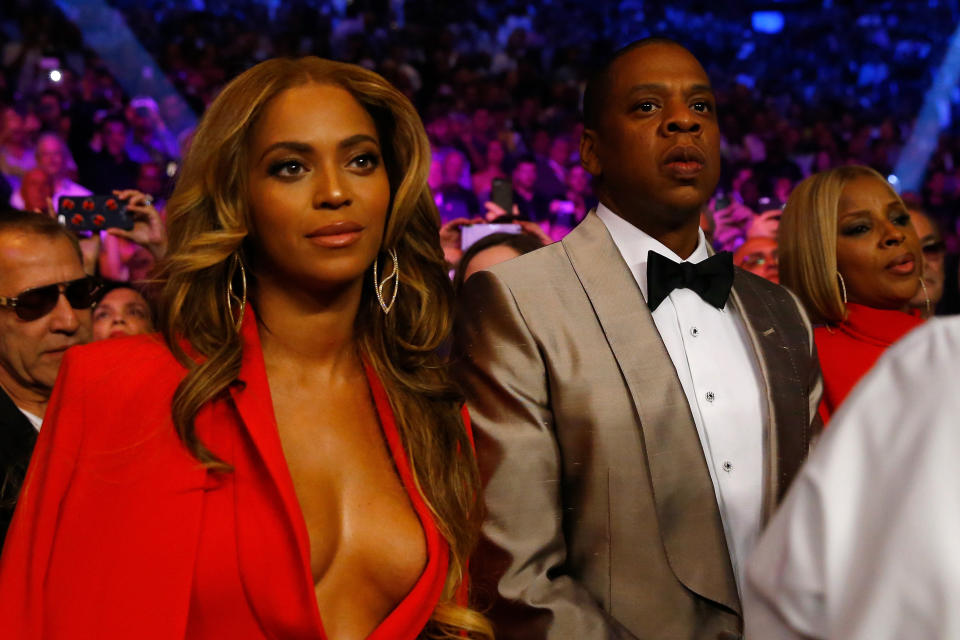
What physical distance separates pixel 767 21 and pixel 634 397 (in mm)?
8246

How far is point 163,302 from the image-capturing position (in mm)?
1627

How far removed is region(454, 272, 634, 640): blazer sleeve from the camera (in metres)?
1.65

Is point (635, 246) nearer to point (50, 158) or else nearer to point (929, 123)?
point (50, 158)

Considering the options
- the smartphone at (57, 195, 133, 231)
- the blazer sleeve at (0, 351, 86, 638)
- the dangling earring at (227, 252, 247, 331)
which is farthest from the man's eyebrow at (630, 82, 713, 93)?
the smartphone at (57, 195, 133, 231)

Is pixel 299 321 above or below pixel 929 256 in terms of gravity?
above

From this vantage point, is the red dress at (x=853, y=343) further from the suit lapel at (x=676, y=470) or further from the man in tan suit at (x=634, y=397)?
the suit lapel at (x=676, y=470)

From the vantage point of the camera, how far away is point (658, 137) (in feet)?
6.09

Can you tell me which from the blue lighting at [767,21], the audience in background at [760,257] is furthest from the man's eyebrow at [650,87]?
the blue lighting at [767,21]

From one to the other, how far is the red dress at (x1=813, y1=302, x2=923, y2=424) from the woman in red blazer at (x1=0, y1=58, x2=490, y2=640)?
1.10 meters

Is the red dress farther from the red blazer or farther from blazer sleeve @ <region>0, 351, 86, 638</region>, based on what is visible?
blazer sleeve @ <region>0, 351, 86, 638</region>

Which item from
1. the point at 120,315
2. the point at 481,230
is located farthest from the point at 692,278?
the point at 120,315

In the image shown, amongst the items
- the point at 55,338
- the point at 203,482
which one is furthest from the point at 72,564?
the point at 55,338

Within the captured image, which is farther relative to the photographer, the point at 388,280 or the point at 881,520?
the point at 388,280

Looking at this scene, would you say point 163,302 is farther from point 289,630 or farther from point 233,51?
point 233,51
